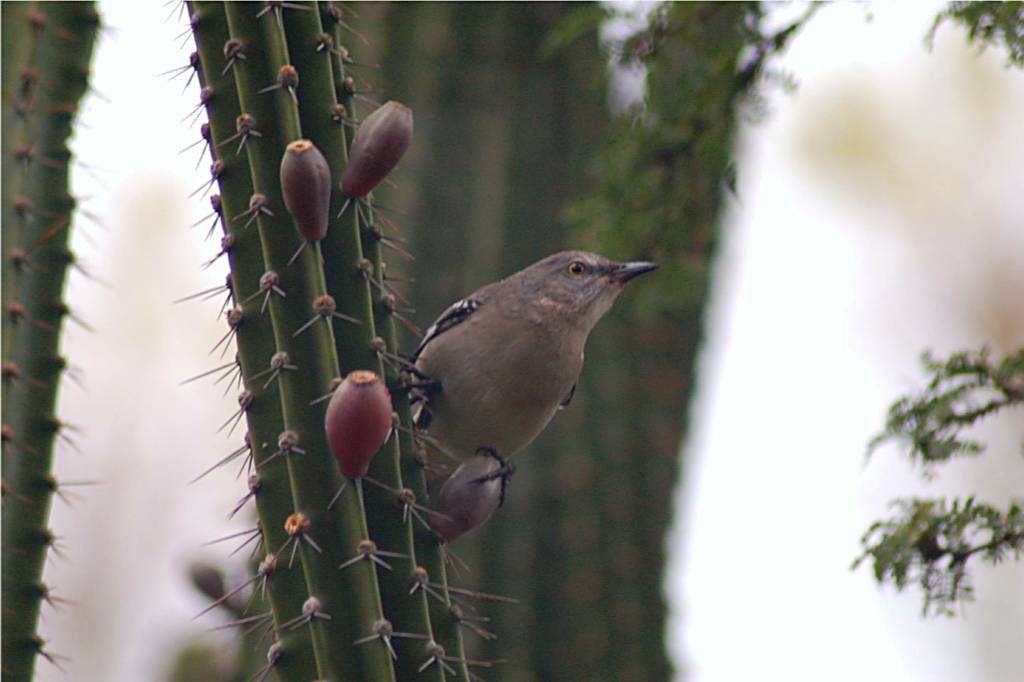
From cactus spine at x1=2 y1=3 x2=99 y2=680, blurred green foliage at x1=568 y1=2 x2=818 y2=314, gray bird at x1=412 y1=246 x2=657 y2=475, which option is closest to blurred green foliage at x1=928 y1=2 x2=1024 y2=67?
blurred green foliage at x1=568 y1=2 x2=818 y2=314

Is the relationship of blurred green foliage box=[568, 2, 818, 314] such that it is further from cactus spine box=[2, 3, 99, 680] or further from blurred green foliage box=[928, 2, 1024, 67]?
cactus spine box=[2, 3, 99, 680]

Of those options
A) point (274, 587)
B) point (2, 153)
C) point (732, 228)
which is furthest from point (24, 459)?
point (732, 228)

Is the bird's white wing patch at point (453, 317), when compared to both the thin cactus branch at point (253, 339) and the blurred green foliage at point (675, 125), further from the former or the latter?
the thin cactus branch at point (253, 339)

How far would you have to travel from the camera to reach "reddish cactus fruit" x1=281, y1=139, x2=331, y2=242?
2.44m

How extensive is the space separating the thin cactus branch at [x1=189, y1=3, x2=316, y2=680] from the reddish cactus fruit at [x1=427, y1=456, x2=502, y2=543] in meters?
0.37

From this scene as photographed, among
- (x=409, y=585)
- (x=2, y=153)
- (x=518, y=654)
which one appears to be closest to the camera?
(x=409, y=585)

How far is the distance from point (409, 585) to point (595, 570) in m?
3.37

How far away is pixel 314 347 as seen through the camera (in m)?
2.49

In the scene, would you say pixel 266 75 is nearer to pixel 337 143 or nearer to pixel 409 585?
pixel 337 143

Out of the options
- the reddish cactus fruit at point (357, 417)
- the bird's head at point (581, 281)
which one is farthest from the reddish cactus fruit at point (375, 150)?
the bird's head at point (581, 281)

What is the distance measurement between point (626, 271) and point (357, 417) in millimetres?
2243

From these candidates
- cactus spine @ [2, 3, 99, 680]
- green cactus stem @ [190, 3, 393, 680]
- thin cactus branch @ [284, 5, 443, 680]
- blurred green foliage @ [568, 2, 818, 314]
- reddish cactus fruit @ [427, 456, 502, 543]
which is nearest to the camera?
green cactus stem @ [190, 3, 393, 680]

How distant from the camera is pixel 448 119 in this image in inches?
240

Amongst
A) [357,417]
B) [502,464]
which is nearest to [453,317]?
[502,464]
